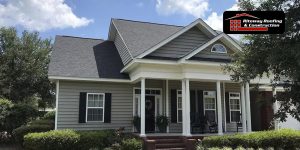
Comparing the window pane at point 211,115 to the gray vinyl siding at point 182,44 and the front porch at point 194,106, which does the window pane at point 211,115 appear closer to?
the front porch at point 194,106

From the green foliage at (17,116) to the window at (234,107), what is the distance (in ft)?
39.7

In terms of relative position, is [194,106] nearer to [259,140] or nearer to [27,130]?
[259,140]

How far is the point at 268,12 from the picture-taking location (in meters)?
8.13

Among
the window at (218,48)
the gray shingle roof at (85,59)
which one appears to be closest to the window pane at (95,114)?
the gray shingle roof at (85,59)

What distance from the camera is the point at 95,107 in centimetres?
1584

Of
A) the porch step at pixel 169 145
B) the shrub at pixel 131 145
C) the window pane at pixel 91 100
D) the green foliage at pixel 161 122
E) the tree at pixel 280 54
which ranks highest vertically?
the tree at pixel 280 54

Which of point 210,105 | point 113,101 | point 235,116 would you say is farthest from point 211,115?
point 113,101

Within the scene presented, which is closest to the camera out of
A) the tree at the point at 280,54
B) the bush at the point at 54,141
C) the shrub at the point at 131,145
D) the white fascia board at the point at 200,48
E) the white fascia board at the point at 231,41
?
the tree at the point at 280,54

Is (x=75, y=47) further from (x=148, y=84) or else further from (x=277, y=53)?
(x=277, y=53)

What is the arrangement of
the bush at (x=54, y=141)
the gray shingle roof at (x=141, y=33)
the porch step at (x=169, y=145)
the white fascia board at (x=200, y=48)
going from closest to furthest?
the bush at (x=54, y=141), the porch step at (x=169, y=145), the white fascia board at (x=200, y=48), the gray shingle roof at (x=141, y=33)

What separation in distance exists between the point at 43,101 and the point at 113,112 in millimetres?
16005

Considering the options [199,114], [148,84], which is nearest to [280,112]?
[199,114]

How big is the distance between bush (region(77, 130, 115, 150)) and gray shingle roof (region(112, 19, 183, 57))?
4.29 m

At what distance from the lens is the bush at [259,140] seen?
1260cm
